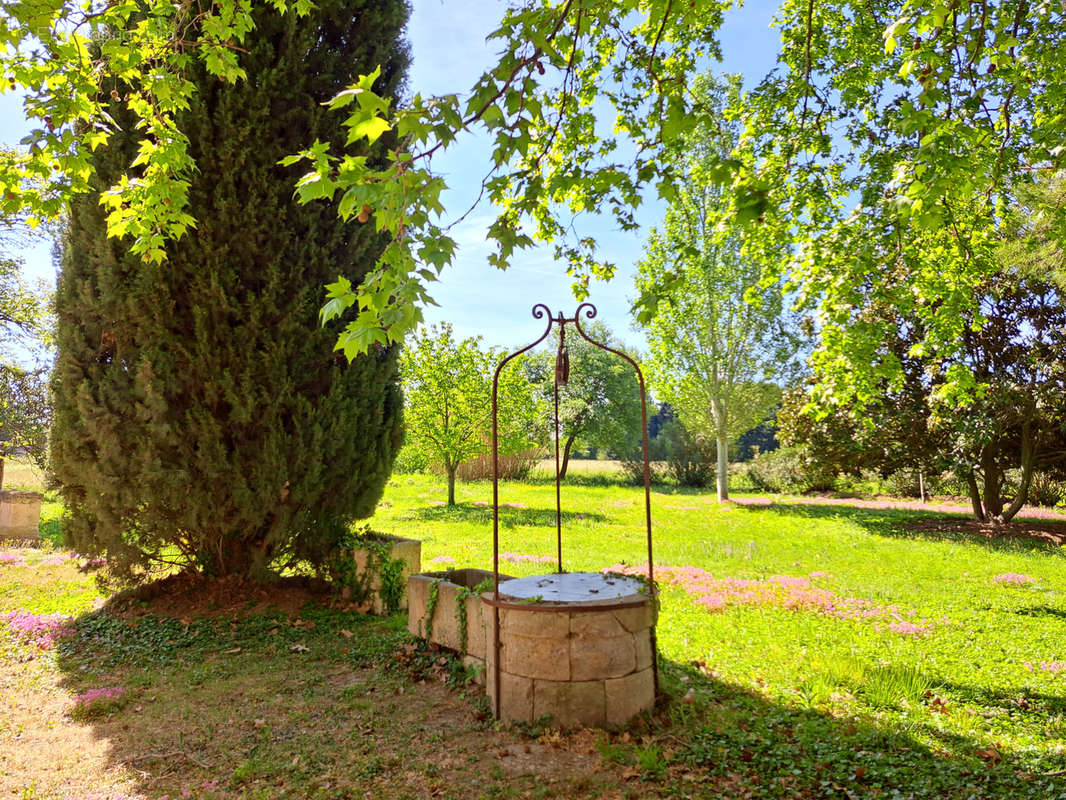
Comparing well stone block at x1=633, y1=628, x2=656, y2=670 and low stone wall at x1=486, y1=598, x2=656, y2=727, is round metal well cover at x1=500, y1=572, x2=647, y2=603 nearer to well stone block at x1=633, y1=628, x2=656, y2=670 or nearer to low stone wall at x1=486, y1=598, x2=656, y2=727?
low stone wall at x1=486, y1=598, x2=656, y2=727

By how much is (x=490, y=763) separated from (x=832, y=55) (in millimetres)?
9937

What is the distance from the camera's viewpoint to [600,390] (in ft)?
124

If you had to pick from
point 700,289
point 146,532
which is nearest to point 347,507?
point 146,532

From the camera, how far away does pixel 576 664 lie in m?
4.48

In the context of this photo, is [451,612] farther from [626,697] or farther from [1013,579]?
[1013,579]

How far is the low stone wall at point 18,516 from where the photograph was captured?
527 inches

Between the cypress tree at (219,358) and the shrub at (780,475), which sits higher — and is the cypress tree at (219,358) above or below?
above

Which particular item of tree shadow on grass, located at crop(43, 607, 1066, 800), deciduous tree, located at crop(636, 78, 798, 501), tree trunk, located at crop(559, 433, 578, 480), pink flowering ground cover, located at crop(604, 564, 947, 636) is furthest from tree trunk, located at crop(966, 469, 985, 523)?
tree trunk, located at crop(559, 433, 578, 480)

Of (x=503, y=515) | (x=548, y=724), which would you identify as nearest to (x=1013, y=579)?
(x=548, y=724)

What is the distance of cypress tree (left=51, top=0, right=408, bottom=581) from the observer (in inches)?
276

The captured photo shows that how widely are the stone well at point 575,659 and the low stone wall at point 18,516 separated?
44.8 feet

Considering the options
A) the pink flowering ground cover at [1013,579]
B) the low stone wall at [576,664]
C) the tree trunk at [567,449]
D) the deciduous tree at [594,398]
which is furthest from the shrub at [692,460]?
the low stone wall at [576,664]

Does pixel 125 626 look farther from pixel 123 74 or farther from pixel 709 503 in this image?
pixel 709 503

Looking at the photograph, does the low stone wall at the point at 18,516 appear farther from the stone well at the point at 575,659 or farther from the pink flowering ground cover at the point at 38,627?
the stone well at the point at 575,659
